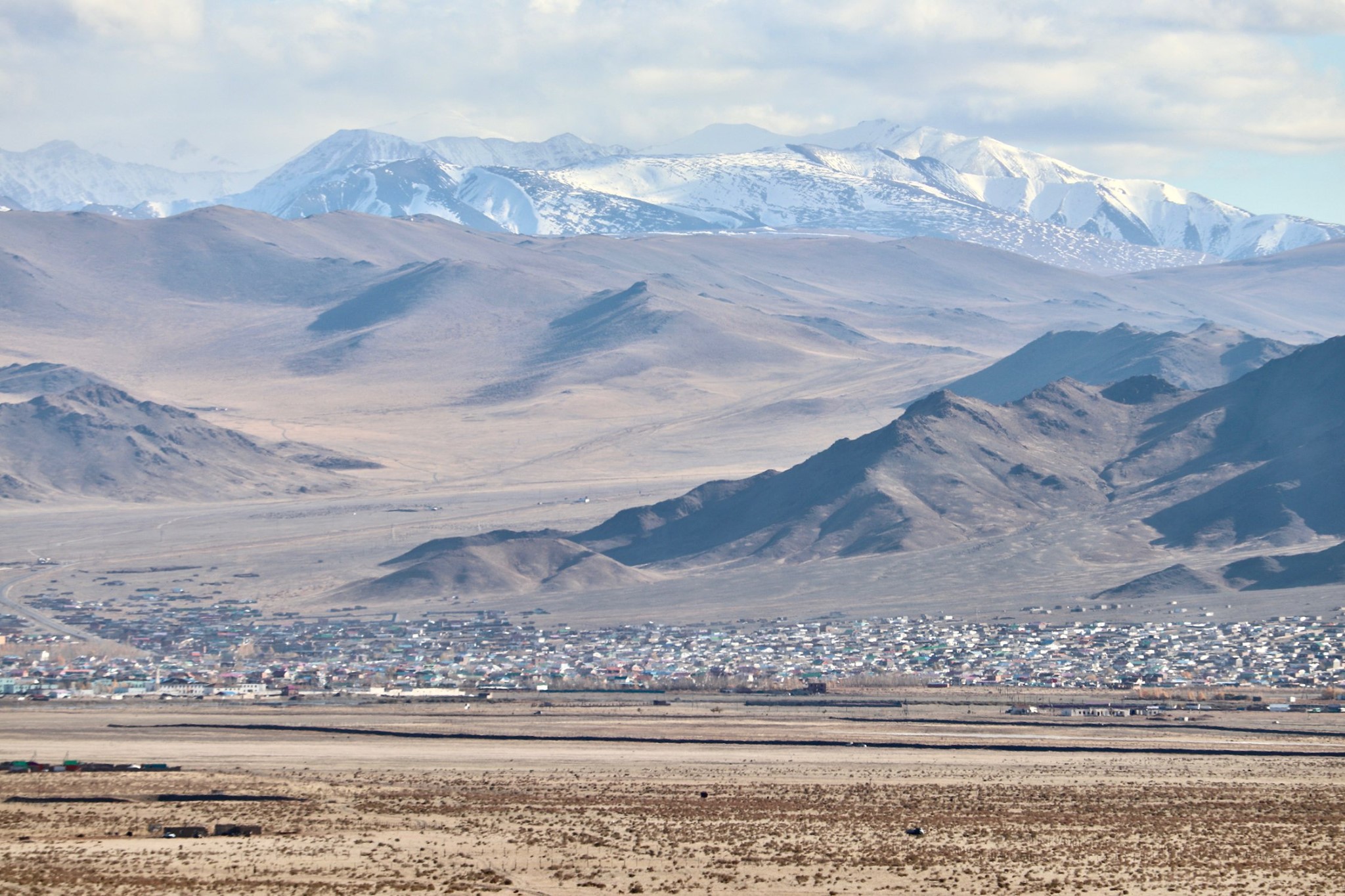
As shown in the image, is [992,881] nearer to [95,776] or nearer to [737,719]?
[95,776]

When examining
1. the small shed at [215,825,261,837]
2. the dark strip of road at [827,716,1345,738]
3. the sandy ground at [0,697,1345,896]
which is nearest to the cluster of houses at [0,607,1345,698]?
the dark strip of road at [827,716,1345,738]

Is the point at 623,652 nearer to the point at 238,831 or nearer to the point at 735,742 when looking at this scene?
the point at 735,742

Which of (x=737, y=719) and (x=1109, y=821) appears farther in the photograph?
(x=737, y=719)

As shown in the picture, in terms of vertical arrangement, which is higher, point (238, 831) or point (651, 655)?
point (651, 655)

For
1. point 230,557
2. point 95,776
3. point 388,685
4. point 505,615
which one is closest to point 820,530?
point 505,615

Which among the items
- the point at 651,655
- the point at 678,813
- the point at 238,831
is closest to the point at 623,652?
the point at 651,655

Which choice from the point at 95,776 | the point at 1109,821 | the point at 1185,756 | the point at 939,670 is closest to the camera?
the point at 1109,821

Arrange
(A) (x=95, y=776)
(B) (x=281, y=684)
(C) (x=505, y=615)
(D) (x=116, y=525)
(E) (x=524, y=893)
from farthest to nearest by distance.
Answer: (D) (x=116, y=525), (C) (x=505, y=615), (B) (x=281, y=684), (A) (x=95, y=776), (E) (x=524, y=893)
